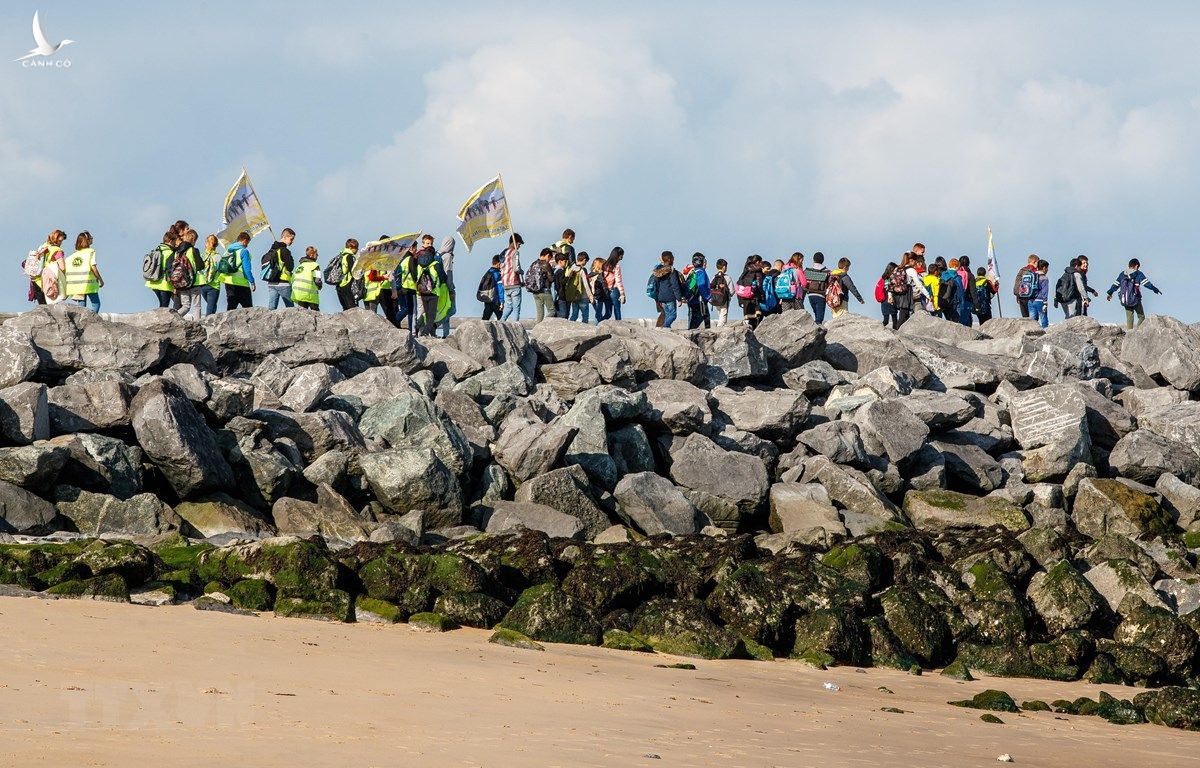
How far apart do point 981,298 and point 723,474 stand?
54.9 feet

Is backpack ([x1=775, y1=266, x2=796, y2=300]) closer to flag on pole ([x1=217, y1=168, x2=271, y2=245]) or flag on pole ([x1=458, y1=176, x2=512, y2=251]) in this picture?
flag on pole ([x1=458, y1=176, x2=512, y2=251])

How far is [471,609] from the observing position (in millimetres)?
17516

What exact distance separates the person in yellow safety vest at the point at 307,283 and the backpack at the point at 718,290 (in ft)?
31.4

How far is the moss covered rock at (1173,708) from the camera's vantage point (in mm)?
15617

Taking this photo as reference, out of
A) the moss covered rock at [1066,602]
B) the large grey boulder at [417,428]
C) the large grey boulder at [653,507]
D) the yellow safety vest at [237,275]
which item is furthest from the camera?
the yellow safety vest at [237,275]

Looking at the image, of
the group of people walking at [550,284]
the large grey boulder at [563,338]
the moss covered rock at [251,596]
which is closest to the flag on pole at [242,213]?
the group of people walking at [550,284]

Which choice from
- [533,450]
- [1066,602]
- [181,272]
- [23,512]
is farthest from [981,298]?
[23,512]

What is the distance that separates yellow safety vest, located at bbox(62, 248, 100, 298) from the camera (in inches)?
1168

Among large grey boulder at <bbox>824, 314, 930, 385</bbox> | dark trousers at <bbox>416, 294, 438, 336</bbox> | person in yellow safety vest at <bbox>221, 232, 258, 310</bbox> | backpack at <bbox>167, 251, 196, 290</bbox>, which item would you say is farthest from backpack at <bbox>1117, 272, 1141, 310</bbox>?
backpack at <bbox>167, 251, 196, 290</bbox>

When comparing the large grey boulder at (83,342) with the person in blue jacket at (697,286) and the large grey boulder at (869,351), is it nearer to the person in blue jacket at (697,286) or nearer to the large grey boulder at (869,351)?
the person in blue jacket at (697,286)

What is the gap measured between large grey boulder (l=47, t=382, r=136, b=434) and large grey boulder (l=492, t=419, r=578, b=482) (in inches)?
247

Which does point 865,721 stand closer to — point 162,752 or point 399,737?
point 399,737

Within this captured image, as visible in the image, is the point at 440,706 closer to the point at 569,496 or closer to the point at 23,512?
the point at 23,512

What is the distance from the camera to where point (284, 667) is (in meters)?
13.5
